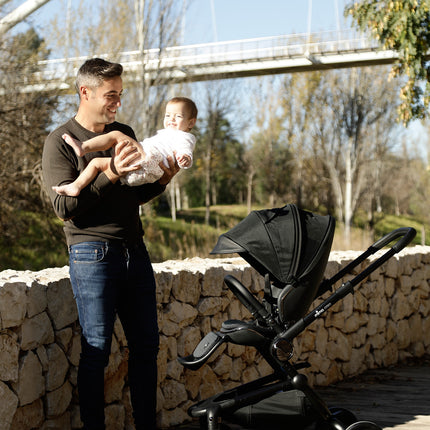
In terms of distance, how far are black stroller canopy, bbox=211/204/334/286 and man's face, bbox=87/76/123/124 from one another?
2.80 feet

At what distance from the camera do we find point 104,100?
3.25 m

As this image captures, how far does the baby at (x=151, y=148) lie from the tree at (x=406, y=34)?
7556 mm

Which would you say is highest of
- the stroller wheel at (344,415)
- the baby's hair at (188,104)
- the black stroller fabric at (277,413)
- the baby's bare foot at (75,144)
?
the baby's hair at (188,104)

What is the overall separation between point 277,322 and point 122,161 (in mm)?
1147

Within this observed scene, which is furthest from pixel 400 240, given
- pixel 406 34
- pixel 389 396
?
pixel 406 34

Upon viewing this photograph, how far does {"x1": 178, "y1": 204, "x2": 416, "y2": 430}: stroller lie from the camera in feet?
11.0

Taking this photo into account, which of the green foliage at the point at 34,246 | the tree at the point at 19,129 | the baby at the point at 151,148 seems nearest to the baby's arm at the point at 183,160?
the baby at the point at 151,148

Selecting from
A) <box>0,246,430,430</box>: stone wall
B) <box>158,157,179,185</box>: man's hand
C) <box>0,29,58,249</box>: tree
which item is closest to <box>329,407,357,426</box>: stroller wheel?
<box>0,246,430,430</box>: stone wall

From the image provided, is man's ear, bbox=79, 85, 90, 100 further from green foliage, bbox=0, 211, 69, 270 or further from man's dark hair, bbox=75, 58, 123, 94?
green foliage, bbox=0, 211, 69, 270

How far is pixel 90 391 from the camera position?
3.25 meters

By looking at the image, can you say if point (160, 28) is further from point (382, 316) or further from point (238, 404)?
point (238, 404)

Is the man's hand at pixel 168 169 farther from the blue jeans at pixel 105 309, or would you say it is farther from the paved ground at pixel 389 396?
the paved ground at pixel 389 396

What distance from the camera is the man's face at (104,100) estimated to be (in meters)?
3.23

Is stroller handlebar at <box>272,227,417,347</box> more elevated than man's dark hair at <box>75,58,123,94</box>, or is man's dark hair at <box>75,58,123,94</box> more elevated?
man's dark hair at <box>75,58,123,94</box>
